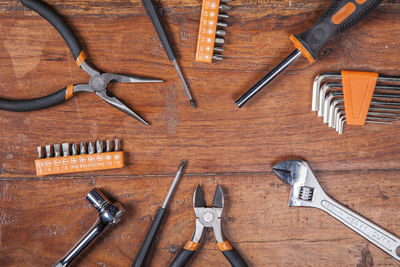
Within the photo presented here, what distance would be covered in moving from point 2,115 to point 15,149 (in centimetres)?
11

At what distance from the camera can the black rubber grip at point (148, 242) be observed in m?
1.00

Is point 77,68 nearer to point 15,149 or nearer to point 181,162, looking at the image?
point 15,149

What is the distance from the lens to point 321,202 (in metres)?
1.02

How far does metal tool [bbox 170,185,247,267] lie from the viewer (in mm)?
994

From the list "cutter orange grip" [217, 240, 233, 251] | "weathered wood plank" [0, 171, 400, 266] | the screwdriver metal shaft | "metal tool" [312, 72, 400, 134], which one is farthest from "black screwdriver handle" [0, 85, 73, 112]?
"metal tool" [312, 72, 400, 134]

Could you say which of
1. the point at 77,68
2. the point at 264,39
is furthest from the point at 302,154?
the point at 77,68

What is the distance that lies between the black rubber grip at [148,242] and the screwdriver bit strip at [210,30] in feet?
1.56

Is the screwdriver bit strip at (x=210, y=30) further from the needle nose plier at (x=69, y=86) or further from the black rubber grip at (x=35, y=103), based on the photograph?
the black rubber grip at (x=35, y=103)

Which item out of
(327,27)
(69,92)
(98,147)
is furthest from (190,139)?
(327,27)

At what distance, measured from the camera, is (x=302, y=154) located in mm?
1033

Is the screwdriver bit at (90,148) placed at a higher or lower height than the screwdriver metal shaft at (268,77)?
lower

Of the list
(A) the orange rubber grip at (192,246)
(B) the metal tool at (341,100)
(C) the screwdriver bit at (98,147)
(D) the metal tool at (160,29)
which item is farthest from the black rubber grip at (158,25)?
(A) the orange rubber grip at (192,246)

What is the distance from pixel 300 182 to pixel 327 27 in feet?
1.45

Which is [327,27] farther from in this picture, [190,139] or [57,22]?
[57,22]
